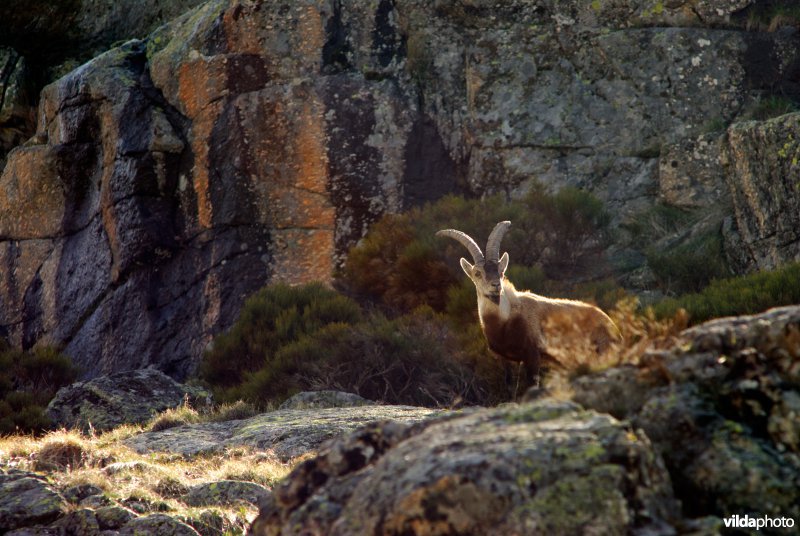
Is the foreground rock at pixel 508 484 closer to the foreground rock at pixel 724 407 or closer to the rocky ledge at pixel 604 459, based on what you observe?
the rocky ledge at pixel 604 459

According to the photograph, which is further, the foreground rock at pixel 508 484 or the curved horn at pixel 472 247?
the curved horn at pixel 472 247

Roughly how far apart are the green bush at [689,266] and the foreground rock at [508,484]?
1078 cm

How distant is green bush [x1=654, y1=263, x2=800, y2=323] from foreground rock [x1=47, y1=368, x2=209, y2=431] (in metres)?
5.63

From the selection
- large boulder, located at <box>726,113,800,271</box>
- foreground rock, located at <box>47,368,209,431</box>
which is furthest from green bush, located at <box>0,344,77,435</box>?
large boulder, located at <box>726,113,800,271</box>

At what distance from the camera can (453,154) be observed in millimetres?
16641

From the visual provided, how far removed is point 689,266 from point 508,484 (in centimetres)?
1156

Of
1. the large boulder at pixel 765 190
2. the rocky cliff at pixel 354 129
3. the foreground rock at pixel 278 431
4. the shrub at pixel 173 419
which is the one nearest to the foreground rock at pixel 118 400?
the shrub at pixel 173 419

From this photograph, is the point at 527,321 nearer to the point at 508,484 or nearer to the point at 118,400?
the point at 118,400

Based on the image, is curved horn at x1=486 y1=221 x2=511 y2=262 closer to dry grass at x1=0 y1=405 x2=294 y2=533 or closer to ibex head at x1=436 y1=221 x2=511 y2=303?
ibex head at x1=436 y1=221 x2=511 y2=303

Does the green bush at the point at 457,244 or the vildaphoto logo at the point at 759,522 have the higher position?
the green bush at the point at 457,244

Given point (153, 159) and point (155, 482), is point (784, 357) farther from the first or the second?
point (153, 159)

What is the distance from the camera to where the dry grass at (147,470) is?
6.10 metres

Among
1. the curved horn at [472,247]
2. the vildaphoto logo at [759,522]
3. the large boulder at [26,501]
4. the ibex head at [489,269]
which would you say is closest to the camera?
the vildaphoto logo at [759,522]

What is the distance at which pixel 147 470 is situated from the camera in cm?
695
